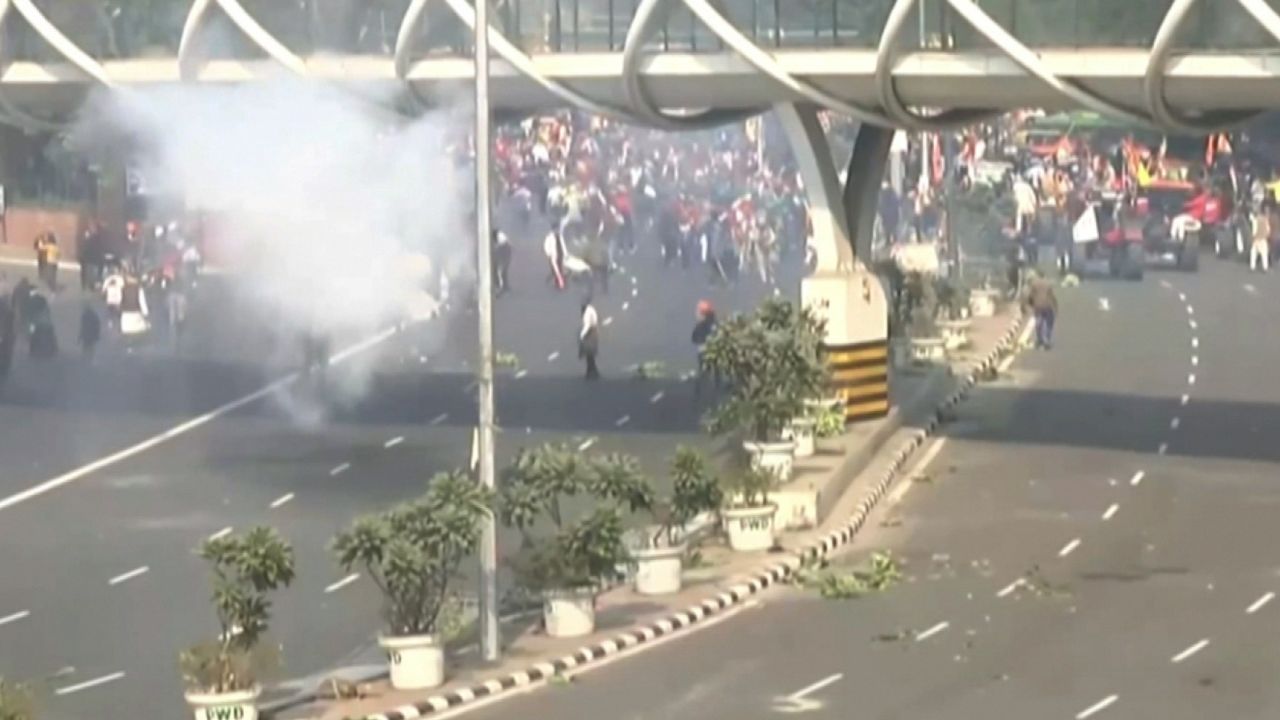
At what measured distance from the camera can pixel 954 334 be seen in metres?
57.1

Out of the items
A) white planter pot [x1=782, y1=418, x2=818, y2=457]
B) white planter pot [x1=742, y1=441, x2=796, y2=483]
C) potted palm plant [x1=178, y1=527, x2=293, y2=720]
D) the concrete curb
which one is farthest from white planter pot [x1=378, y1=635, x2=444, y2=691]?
white planter pot [x1=782, y1=418, x2=818, y2=457]

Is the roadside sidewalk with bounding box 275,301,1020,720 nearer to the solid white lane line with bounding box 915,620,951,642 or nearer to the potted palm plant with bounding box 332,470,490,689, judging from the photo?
the potted palm plant with bounding box 332,470,490,689

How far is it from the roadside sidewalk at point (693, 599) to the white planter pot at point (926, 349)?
3539mm

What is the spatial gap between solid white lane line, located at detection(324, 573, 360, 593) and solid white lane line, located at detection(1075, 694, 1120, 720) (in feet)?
30.3

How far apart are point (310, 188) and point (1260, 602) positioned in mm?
22305

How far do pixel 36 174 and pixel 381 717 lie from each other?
42015mm

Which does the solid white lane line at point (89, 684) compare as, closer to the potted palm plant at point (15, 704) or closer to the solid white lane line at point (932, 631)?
the potted palm plant at point (15, 704)

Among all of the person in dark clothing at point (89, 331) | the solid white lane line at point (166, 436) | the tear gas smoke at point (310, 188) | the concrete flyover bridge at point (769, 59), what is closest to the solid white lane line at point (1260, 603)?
the concrete flyover bridge at point (769, 59)

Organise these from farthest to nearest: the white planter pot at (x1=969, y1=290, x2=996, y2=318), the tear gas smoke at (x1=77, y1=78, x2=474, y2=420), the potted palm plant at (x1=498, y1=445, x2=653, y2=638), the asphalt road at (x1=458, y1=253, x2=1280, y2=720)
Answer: the white planter pot at (x1=969, y1=290, x2=996, y2=318)
the tear gas smoke at (x1=77, y1=78, x2=474, y2=420)
the potted palm plant at (x1=498, y1=445, x2=653, y2=638)
the asphalt road at (x1=458, y1=253, x2=1280, y2=720)

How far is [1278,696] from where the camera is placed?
27984 millimetres

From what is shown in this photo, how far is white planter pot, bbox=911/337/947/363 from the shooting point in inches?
2112

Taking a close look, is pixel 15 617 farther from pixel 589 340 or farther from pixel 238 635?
pixel 589 340

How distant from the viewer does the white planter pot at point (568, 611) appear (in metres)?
31.0

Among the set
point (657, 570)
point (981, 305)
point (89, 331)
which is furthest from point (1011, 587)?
point (981, 305)
